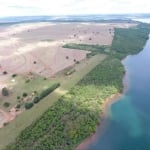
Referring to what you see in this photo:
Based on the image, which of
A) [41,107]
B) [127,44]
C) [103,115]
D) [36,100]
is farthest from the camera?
[127,44]

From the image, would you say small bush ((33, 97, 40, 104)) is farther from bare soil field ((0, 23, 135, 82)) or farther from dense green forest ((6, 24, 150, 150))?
bare soil field ((0, 23, 135, 82))

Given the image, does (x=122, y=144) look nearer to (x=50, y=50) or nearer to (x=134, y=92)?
(x=134, y=92)

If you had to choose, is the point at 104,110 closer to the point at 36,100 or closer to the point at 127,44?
the point at 36,100

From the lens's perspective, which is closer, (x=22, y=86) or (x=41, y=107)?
(x=41, y=107)

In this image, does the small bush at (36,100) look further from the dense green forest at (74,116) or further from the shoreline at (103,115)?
the shoreline at (103,115)

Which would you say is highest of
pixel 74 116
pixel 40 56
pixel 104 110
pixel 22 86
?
pixel 74 116

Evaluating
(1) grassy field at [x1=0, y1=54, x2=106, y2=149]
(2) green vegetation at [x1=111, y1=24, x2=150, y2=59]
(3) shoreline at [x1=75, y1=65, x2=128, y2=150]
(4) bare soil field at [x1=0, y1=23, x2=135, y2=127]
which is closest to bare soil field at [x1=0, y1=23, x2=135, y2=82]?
(4) bare soil field at [x1=0, y1=23, x2=135, y2=127]

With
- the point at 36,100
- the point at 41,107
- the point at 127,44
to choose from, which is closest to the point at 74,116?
the point at 41,107
